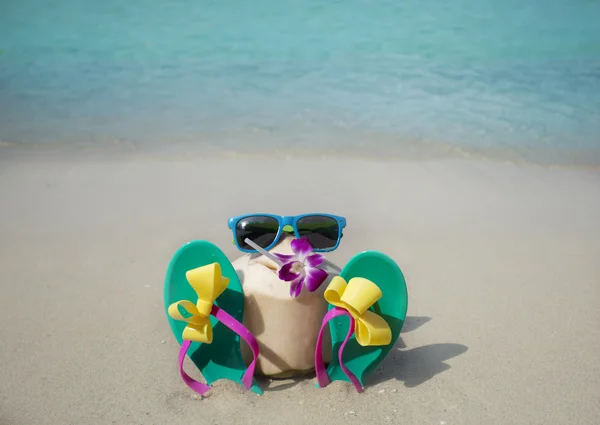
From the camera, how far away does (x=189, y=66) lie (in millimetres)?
8023

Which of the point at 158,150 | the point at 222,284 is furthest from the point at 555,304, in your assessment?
the point at 158,150

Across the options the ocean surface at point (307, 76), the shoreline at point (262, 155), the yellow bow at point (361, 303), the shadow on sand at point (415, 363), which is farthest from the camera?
the ocean surface at point (307, 76)

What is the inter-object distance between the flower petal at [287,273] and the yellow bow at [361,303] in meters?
0.11

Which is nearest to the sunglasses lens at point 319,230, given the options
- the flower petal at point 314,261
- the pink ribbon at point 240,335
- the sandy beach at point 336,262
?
the flower petal at point 314,261

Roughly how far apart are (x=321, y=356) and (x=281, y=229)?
417 mm

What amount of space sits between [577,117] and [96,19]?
7110 mm

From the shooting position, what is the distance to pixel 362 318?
80.8 inches

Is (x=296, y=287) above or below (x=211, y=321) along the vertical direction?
above

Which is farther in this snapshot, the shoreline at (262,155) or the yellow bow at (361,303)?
the shoreline at (262,155)

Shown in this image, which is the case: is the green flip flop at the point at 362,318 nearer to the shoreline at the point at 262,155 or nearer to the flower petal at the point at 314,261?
the flower petal at the point at 314,261

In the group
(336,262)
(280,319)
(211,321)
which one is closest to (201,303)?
(211,321)

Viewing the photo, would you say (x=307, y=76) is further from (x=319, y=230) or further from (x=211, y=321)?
(x=211, y=321)

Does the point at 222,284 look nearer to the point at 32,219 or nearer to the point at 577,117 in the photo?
the point at 32,219

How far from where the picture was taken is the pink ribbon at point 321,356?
2045 millimetres
